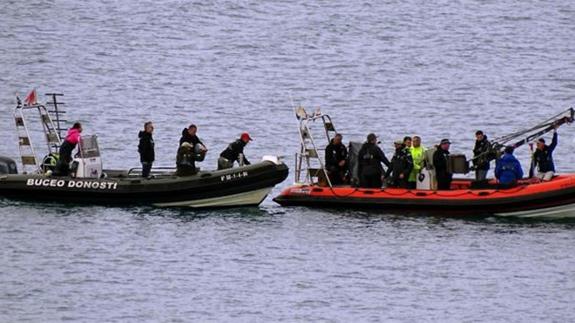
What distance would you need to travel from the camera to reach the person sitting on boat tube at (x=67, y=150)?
37719mm

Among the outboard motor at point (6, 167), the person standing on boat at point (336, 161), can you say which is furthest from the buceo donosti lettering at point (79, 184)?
the person standing on boat at point (336, 161)

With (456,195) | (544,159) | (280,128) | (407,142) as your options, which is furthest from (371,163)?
(280,128)

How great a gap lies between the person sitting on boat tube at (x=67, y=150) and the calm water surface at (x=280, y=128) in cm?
73

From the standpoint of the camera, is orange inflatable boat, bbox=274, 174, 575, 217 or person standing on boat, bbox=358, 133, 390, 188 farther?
person standing on boat, bbox=358, 133, 390, 188

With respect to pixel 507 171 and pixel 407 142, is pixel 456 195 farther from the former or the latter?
pixel 407 142

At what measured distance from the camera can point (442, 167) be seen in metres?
37.4

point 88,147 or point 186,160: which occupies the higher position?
point 88,147

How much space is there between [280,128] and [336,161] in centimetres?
1463

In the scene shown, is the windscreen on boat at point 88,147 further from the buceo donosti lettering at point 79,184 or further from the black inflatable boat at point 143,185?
the buceo donosti lettering at point 79,184

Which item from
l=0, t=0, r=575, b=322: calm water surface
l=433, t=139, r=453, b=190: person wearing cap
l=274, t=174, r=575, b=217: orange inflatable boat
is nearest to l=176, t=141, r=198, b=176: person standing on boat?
l=0, t=0, r=575, b=322: calm water surface

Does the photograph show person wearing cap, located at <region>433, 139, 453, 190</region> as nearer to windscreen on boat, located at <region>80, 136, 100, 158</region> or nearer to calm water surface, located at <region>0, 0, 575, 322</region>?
calm water surface, located at <region>0, 0, 575, 322</region>

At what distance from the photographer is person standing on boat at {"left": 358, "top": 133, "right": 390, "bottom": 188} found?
37406mm

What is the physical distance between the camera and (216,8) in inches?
2980

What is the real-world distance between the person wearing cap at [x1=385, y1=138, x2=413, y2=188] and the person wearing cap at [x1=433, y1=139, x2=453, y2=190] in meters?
0.48
